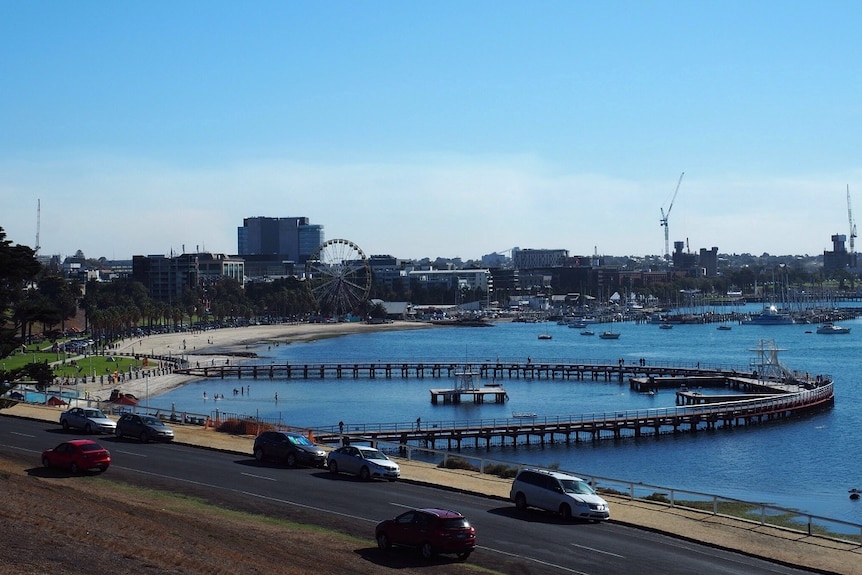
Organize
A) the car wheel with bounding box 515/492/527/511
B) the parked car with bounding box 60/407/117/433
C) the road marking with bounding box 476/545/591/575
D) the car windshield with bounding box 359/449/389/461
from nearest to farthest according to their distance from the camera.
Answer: the road marking with bounding box 476/545/591/575
the car wheel with bounding box 515/492/527/511
the car windshield with bounding box 359/449/389/461
the parked car with bounding box 60/407/117/433

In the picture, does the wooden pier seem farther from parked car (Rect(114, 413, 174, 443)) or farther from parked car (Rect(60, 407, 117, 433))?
parked car (Rect(114, 413, 174, 443))

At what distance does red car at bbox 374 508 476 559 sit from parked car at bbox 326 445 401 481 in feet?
34.2

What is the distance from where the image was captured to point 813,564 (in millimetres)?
26141

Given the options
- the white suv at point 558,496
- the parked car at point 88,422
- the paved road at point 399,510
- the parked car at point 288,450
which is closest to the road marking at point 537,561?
the paved road at point 399,510

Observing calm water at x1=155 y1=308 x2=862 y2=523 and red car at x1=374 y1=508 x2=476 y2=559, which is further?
calm water at x1=155 y1=308 x2=862 y2=523

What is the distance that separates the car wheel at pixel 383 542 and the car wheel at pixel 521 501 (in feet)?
23.5

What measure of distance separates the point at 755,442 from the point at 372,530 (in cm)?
5396

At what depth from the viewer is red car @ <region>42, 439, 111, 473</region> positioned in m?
35.4

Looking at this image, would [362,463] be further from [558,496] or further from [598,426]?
[598,426]

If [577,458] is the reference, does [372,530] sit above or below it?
above

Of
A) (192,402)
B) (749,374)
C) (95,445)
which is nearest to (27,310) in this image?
(95,445)

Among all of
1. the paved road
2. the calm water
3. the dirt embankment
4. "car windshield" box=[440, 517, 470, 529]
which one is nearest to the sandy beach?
the calm water

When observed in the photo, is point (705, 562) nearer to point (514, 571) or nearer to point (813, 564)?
point (813, 564)

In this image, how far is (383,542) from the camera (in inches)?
1014
